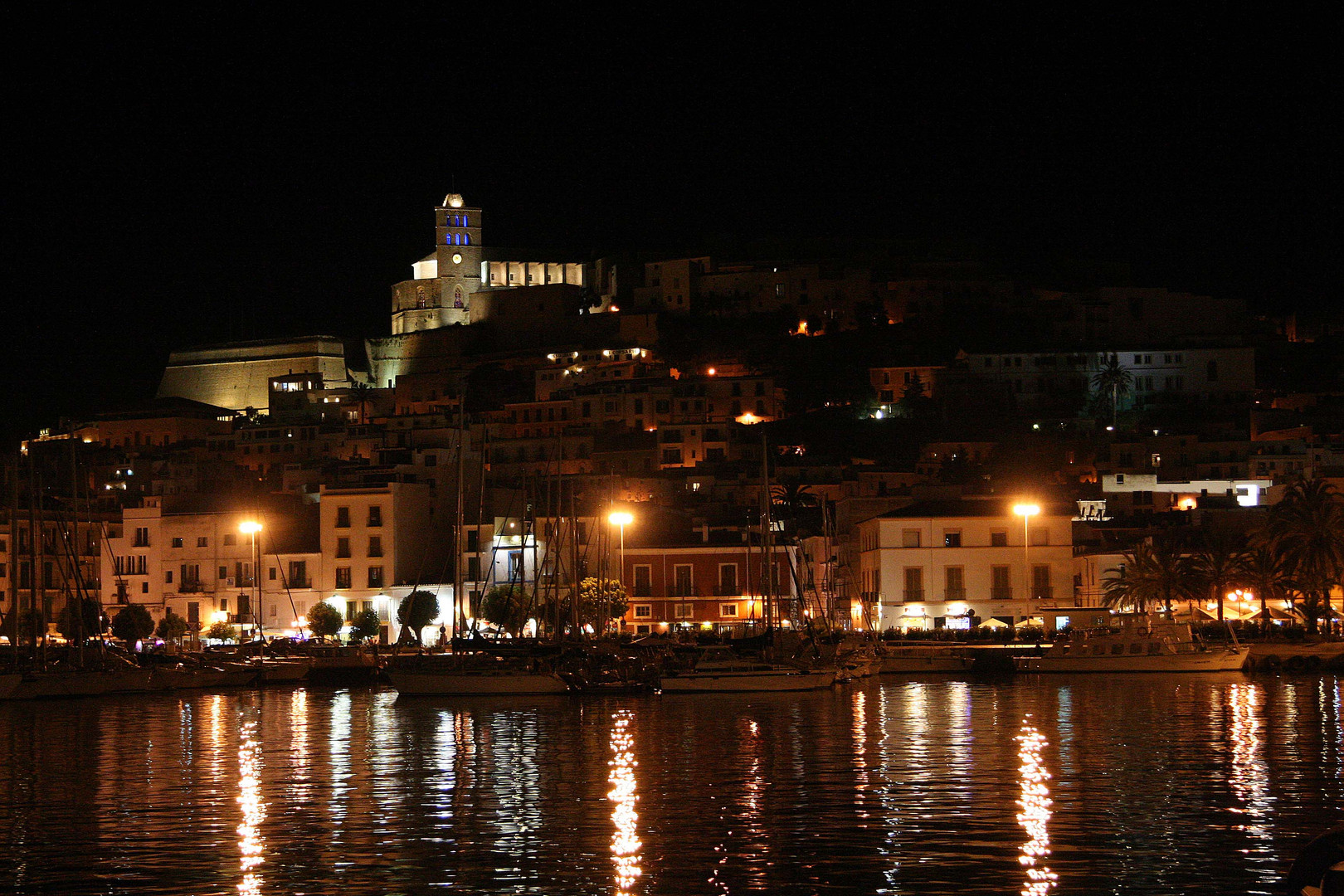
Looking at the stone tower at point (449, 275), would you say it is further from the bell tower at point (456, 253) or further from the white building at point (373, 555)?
the white building at point (373, 555)

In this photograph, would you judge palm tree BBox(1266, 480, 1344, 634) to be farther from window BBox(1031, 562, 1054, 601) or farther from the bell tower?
the bell tower

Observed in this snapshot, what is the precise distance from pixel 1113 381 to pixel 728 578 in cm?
5403

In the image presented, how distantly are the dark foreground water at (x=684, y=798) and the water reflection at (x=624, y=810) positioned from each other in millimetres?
72

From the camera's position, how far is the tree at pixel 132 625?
219ft

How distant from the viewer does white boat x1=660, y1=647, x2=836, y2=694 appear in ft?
161

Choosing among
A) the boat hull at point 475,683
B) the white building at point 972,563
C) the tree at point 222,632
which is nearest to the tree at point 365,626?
the tree at point 222,632

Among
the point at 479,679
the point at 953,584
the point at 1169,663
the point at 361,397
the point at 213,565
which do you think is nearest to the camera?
the point at 479,679

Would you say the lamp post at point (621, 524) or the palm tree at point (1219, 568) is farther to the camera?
the lamp post at point (621, 524)

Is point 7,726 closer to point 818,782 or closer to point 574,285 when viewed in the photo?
point 818,782

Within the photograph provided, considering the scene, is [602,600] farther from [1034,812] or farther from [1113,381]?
[1113,381]

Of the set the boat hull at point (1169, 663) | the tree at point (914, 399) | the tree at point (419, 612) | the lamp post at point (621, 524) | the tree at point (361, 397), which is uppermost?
the tree at point (361, 397)

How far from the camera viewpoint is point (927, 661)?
5769 centimetres

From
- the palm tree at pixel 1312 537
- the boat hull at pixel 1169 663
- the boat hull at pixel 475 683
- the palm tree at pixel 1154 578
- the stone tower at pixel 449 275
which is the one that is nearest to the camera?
the boat hull at pixel 475 683

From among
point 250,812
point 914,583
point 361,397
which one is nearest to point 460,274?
point 361,397
